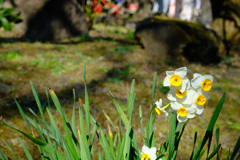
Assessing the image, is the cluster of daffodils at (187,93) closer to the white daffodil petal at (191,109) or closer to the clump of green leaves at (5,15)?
the white daffodil petal at (191,109)

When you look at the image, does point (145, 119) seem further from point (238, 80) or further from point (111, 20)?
point (111, 20)

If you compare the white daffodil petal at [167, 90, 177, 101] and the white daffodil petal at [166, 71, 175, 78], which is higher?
the white daffodil petal at [166, 71, 175, 78]

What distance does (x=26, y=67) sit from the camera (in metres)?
3.37

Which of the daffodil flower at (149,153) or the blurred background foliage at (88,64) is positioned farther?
the blurred background foliage at (88,64)

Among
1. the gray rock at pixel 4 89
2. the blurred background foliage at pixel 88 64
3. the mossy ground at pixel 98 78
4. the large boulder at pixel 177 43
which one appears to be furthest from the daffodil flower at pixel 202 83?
the large boulder at pixel 177 43

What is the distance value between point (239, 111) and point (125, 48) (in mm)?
2770

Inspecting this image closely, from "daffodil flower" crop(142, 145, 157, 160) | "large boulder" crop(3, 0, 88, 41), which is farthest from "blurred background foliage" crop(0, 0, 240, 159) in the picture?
A: "daffodil flower" crop(142, 145, 157, 160)

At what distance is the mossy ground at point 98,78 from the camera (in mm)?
2225

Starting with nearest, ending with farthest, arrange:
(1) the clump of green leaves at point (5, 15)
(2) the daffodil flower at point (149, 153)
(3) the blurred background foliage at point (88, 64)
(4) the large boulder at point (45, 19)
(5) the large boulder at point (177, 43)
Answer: (2) the daffodil flower at point (149, 153), (3) the blurred background foliage at point (88, 64), (1) the clump of green leaves at point (5, 15), (5) the large boulder at point (177, 43), (4) the large boulder at point (45, 19)

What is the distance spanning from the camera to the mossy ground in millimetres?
2225

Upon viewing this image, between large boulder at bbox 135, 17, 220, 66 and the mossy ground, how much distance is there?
23 cm

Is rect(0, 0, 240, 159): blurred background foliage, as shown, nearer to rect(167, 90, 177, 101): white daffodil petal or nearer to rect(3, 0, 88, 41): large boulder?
rect(3, 0, 88, 41): large boulder

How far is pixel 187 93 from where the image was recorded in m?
0.77

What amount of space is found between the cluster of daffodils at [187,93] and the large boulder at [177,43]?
144 inches
